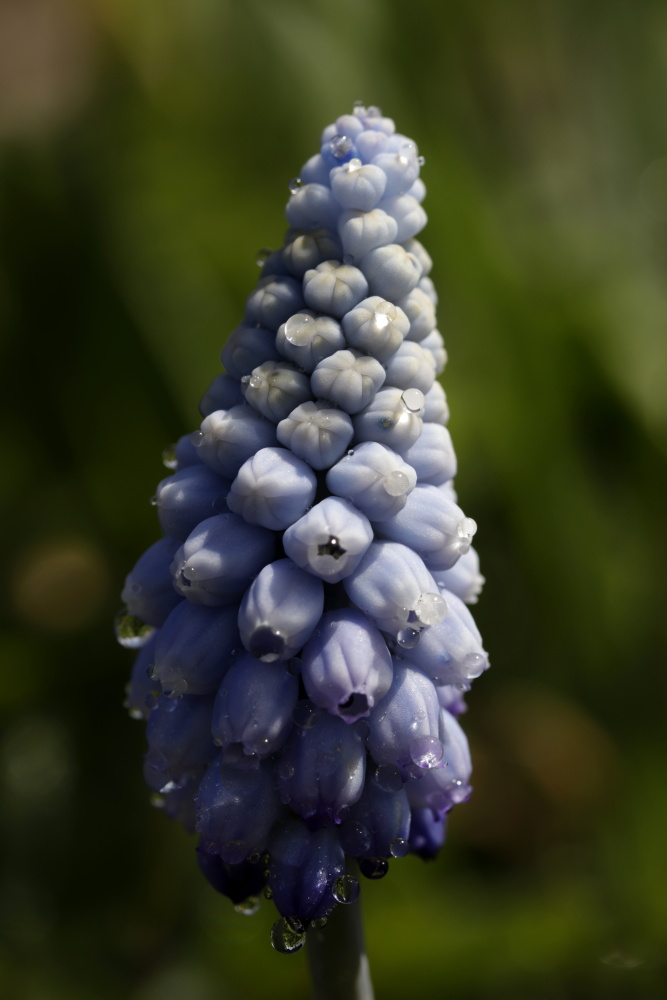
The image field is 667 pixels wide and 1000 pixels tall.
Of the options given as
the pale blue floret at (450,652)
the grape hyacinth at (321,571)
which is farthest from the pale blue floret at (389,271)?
the pale blue floret at (450,652)

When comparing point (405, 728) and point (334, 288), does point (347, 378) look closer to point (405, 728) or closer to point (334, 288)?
point (334, 288)

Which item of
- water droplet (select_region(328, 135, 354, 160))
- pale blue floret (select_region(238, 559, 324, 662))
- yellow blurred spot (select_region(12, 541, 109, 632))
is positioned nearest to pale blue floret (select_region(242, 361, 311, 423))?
pale blue floret (select_region(238, 559, 324, 662))

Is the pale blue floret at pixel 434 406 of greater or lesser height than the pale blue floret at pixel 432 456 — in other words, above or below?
above

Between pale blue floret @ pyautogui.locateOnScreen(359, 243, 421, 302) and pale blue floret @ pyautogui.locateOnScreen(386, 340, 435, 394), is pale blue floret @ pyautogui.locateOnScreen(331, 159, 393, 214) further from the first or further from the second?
pale blue floret @ pyautogui.locateOnScreen(386, 340, 435, 394)

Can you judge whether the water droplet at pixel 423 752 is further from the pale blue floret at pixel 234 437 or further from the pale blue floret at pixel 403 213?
the pale blue floret at pixel 403 213

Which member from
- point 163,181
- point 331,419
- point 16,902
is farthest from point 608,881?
point 163,181
